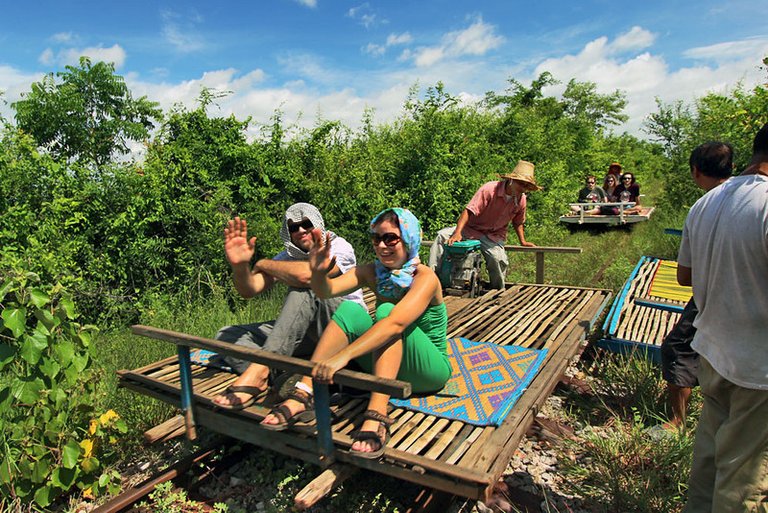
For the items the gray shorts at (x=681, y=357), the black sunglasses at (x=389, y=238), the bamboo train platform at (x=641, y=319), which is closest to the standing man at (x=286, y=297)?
the black sunglasses at (x=389, y=238)

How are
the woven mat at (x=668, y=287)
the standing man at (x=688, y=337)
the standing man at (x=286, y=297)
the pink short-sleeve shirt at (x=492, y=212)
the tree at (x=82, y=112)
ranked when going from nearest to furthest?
the standing man at (x=688, y=337)
the standing man at (x=286, y=297)
the woven mat at (x=668, y=287)
the pink short-sleeve shirt at (x=492, y=212)
the tree at (x=82, y=112)

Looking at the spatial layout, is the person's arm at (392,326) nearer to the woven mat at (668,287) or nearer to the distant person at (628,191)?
the woven mat at (668,287)

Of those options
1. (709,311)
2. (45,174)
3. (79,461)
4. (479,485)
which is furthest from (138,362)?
(709,311)

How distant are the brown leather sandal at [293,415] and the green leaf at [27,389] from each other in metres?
1.09

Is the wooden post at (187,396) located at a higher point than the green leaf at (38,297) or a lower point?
lower

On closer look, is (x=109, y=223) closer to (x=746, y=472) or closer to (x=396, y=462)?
(x=396, y=462)

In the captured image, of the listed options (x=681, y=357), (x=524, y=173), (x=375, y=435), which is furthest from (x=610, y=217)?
(x=375, y=435)

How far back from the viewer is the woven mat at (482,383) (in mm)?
2873

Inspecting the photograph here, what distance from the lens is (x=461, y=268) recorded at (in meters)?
6.08

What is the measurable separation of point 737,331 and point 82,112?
13909mm

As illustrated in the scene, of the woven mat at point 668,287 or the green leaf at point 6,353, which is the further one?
the woven mat at point 668,287

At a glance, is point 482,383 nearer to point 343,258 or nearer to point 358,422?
point 358,422

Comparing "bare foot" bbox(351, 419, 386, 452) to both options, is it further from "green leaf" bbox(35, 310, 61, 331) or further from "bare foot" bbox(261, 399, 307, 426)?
"green leaf" bbox(35, 310, 61, 331)

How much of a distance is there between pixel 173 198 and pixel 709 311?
18.8ft
